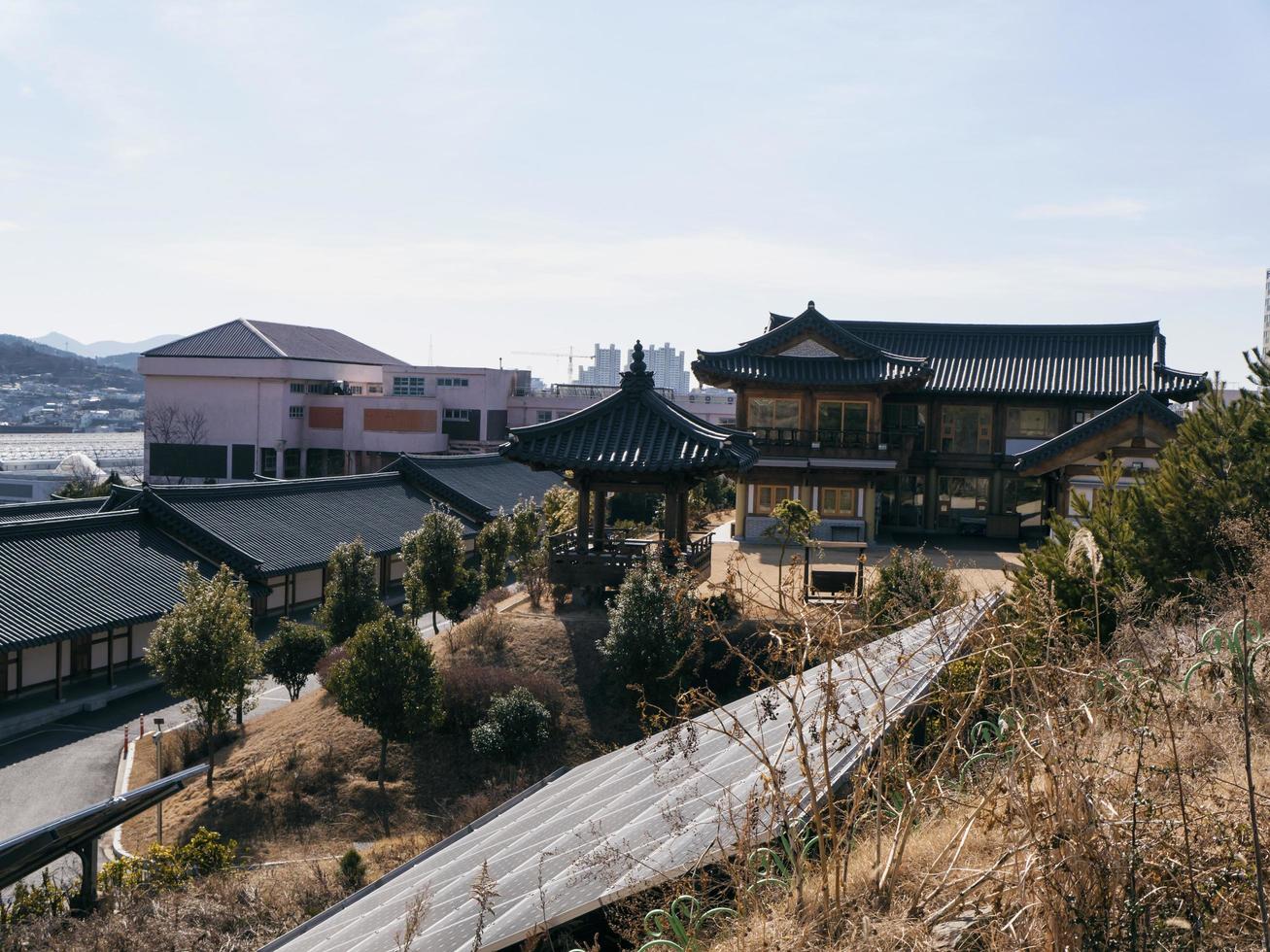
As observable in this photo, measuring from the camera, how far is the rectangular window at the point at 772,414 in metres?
35.8

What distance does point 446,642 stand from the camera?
76.5 ft

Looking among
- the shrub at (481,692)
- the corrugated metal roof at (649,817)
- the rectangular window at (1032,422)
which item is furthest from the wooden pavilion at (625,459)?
the rectangular window at (1032,422)

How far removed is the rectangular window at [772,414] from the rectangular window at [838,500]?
2.45m

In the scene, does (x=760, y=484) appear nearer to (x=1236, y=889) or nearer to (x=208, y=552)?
(x=208, y=552)

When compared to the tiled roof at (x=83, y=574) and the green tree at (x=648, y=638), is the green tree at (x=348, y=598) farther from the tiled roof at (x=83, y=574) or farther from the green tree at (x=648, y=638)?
the green tree at (x=648, y=638)

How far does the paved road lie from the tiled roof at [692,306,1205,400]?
17067 mm

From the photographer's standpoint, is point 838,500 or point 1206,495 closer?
point 1206,495

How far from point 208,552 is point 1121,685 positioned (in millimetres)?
31102

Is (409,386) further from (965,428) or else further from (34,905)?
(34,905)

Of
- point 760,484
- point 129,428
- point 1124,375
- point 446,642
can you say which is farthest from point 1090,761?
point 129,428

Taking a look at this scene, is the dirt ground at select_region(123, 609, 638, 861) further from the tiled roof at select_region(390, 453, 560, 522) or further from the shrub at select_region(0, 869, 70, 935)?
the tiled roof at select_region(390, 453, 560, 522)

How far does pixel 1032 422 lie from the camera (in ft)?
125

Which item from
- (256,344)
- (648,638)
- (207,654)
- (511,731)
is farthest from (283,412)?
(648,638)

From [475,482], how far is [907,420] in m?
21.1
